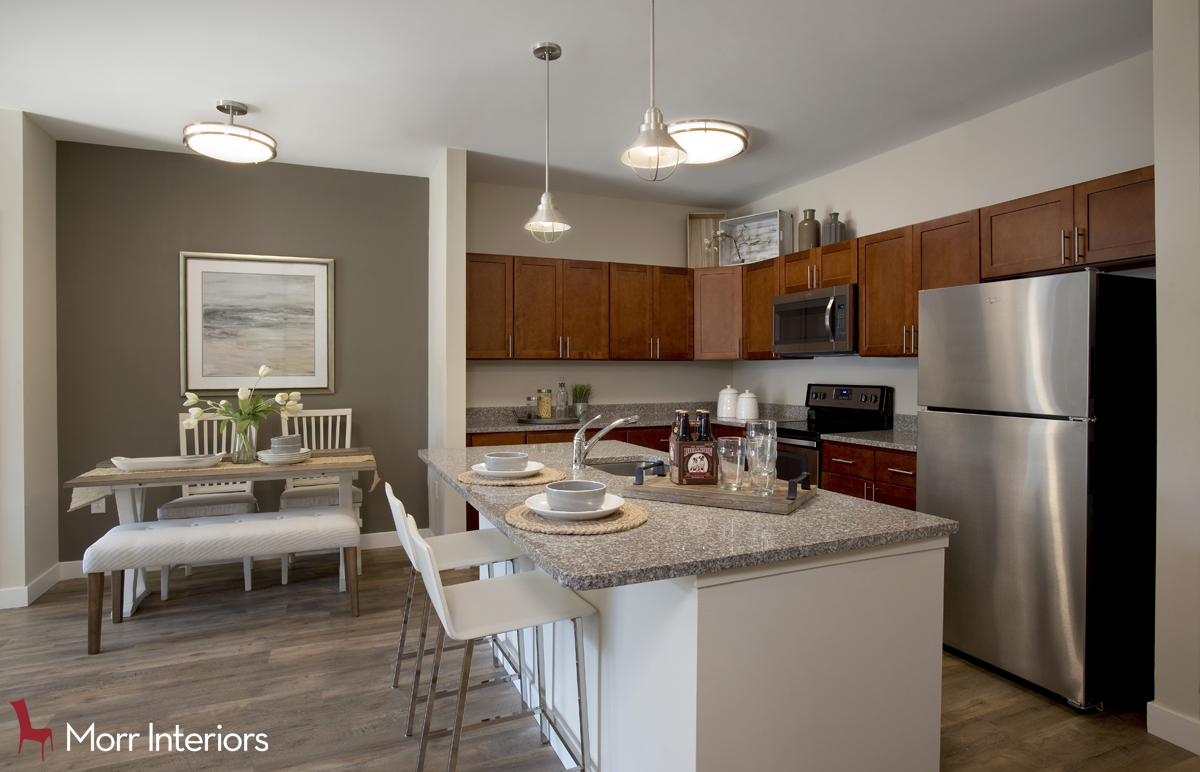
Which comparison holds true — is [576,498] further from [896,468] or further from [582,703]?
[896,468]

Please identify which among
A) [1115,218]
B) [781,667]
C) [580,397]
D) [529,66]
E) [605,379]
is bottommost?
[781,667]

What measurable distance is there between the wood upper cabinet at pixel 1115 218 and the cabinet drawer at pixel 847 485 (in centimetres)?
133

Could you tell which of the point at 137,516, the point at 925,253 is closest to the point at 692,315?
the point at 925,253

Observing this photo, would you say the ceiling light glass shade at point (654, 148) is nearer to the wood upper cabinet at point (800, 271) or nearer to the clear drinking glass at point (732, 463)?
the clear drinking glass at point (732, 463)

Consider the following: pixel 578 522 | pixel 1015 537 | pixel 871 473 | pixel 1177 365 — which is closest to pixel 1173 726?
pixel 1015 537

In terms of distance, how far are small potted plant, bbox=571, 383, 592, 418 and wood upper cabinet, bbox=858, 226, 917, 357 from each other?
1.92 m

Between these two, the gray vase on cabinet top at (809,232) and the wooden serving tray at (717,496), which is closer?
the wooden serving tray at (717,496)

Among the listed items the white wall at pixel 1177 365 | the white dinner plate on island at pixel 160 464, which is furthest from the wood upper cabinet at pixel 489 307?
the white wall at pixel 1177 365

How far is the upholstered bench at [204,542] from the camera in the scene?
274 cm

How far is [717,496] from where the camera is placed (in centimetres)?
172

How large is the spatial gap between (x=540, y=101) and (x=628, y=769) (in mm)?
2824

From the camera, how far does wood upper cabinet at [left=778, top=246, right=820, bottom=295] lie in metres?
3.98

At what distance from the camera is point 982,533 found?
99.3 inches

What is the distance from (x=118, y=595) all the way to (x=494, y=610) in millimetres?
2446
